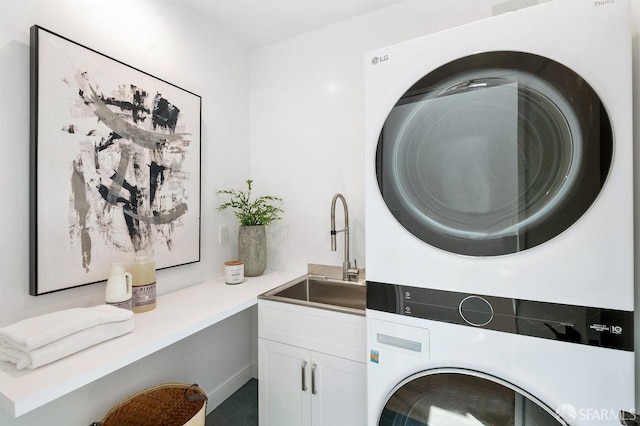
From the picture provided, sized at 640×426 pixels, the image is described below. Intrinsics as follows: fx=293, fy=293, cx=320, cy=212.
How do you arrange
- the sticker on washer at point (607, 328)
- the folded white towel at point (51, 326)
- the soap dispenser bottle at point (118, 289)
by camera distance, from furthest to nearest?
the soap dispenser bottle at point (118, 289) < the folded white towel at point (51, 326) < the sticker on washer at point (607, 328)

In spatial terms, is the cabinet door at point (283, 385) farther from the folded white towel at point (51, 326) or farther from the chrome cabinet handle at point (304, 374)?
the folded white towel at point (51, 326)

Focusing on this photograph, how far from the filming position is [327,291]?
74.2 inches

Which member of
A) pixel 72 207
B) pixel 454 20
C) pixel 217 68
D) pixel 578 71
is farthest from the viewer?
pixel 217 68

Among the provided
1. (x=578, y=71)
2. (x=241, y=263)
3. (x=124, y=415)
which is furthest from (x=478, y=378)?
(x=124, y=415)

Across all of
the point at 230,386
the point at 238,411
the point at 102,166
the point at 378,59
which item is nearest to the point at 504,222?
the point at 378,59

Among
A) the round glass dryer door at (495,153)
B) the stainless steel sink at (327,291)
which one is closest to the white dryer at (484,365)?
the round glass dryer door at (495,153)

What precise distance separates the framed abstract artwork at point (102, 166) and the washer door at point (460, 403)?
1.31m

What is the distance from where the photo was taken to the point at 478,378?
875 millimetres

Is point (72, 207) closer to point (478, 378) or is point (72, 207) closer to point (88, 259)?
point (88, 259)

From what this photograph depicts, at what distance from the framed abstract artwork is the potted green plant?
30 cm

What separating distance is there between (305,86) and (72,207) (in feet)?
4.91

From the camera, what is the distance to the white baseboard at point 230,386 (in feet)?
6.08

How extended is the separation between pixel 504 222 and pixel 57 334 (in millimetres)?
1390

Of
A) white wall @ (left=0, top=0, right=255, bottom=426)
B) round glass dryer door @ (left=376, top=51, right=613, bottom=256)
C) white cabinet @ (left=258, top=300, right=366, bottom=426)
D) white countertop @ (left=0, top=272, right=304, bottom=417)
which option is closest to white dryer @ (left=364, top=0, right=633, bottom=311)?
round glass dryer door @ (left=376, top=51, right=613, bottom=256)
